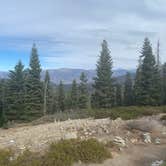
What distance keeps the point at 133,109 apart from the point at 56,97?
50409 millimetres

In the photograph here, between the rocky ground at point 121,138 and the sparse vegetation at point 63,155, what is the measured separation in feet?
1.50

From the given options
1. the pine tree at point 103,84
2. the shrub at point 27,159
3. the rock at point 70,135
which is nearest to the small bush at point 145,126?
the rock at point 70,135

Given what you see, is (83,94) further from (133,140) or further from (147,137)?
(133,140)

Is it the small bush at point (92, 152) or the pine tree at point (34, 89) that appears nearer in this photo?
the small bush at point (92, 152)

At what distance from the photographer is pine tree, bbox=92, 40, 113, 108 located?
4906cm

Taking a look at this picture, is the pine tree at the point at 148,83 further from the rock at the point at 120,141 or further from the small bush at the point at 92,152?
the small bush at the point at 92,152

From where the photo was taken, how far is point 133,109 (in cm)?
2156

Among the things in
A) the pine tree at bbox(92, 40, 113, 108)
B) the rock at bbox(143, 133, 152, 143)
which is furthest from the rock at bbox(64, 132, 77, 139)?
the pine tree at bbox(92, 40, 113, 108)

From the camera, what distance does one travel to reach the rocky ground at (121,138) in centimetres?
1231

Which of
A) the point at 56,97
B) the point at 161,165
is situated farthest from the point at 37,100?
the point at 161,165

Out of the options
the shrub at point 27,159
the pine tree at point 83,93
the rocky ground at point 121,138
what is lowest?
the shrub at point 27,159

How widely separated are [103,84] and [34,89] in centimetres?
957

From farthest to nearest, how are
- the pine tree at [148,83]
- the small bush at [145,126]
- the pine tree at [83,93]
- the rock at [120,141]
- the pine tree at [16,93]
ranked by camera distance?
1. the pine tree at [83,93]
2. the pine tree at [148,83]
3. the pine tree at [16,93]
4. the small bush at [145,126]
5. the rock at [120,141]

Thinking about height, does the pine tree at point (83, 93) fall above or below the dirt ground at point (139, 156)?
above
